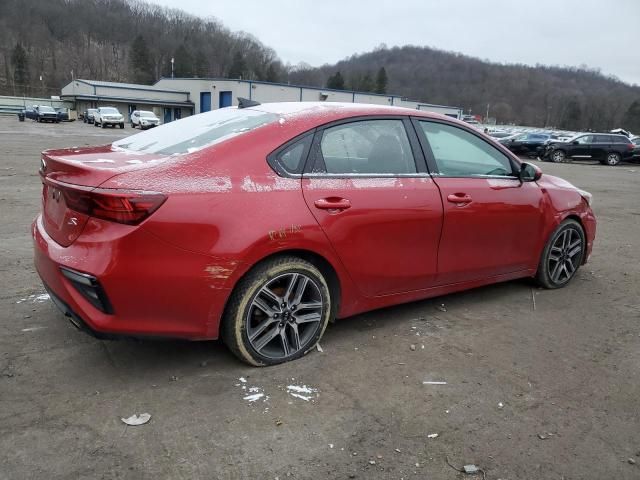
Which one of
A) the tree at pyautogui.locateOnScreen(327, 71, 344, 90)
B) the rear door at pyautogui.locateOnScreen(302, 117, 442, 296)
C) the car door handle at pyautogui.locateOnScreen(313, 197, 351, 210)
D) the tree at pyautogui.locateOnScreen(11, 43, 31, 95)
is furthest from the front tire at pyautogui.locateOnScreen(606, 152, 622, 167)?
the tree at pyautogui.locateOnScreen(11, 43, 31, 95)

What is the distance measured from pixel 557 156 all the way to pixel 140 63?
106 metres

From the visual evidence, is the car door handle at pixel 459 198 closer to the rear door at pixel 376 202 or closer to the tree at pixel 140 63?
the rear door at pixel 376 202

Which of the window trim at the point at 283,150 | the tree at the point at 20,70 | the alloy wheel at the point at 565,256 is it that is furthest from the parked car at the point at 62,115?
the tree at the point at 20,70

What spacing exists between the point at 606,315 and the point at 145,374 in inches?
144

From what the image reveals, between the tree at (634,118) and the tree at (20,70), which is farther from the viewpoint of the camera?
the tree at (20,70)

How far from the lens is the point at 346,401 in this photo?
291cm

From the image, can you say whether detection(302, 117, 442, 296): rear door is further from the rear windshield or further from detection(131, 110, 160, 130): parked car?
detection(131, 110, 160, 130): parked car

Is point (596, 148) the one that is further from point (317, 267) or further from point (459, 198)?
point (317, 267)

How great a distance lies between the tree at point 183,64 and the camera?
115 metres

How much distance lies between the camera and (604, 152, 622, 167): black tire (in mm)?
27594

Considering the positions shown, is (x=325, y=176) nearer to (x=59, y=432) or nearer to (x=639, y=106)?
(x=59, y=432)

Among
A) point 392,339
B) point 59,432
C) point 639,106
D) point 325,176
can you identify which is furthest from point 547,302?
point 639,106

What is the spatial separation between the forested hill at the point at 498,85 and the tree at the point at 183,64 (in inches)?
994

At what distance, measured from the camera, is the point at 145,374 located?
3090mm
